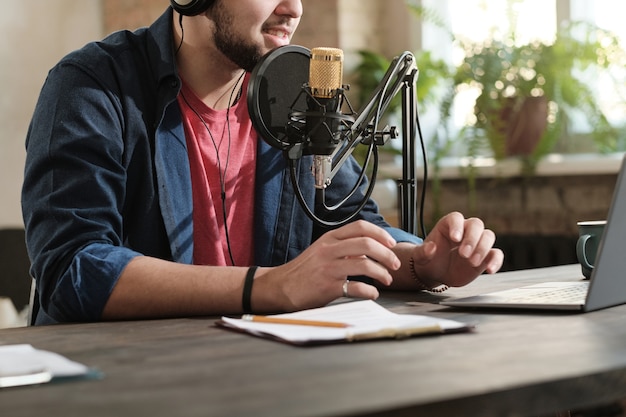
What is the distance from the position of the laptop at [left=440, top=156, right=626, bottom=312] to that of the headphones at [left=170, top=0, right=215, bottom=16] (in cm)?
74

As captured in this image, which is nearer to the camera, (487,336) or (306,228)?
(487,336)

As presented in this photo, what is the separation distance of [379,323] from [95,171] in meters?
0.61

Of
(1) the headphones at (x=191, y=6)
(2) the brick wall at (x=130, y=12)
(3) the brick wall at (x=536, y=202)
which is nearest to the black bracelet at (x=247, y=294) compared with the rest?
(1) the headphones at (x=191, y=6)

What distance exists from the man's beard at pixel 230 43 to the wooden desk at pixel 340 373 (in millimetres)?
825

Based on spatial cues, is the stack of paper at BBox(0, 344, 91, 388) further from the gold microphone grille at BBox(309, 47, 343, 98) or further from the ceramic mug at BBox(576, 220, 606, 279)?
the ceramic mug at BBox(576, 220, 606, 279)

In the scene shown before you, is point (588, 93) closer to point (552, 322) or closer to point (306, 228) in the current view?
point (306, 228)

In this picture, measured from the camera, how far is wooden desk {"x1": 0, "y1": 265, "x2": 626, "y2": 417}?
82 cm

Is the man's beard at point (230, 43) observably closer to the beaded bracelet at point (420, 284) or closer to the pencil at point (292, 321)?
the beaded bracelet at point (420, 284)

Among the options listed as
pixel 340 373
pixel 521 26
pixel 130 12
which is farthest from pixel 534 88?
pixel 340 373

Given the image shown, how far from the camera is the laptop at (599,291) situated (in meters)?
1.24

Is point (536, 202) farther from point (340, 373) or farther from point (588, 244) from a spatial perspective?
point (340, 373)

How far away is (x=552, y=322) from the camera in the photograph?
1.26 meters

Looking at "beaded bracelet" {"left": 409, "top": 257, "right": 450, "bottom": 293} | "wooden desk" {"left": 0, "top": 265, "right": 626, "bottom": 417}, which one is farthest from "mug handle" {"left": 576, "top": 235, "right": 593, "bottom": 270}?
"wooden desk" {"left": 0, "top": 265, "right": 626, "bottom": 417}

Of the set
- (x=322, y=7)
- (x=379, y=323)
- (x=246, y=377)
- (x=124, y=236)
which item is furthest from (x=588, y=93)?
(x=246, y=377)
